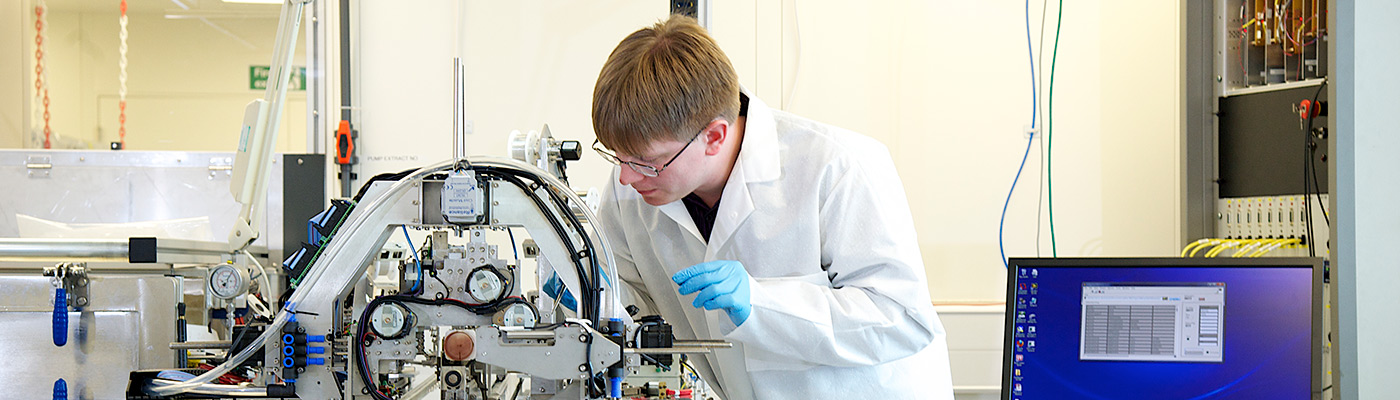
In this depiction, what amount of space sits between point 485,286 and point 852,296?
0.49 meters

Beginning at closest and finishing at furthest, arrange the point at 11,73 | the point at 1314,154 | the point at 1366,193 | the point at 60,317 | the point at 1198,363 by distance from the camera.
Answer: the point at 1198,363
the point at 60,317
the point at 1366,193
the point at 1314,154
the point at 11,73

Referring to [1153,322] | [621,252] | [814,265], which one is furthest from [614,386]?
[1153,322]

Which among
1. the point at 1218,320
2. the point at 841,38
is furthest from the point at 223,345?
the point at 841,38

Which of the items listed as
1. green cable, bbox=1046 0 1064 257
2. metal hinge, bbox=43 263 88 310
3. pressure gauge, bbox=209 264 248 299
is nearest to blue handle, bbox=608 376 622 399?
pressure gauge, bbox=209 264 248 299

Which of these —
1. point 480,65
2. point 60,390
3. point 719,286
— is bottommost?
point 60,390

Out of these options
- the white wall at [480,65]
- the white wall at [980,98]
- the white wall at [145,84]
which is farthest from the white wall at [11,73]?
the white wall at [980,98]

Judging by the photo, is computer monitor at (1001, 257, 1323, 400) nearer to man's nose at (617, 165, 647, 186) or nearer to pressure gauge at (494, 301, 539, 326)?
man's nose at (617, 165, 647, 186)

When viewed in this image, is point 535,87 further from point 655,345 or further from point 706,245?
point 655,345

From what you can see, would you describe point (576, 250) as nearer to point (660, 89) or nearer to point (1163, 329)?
point (660, 89)

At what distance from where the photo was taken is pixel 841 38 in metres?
3.02

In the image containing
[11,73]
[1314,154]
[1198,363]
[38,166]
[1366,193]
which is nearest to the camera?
[1198,363]

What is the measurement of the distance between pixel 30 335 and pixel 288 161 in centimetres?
127

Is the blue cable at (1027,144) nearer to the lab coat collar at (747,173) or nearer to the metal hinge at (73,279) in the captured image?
the lab coat collar at (747,173)

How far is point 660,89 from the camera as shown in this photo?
48.1 inches
